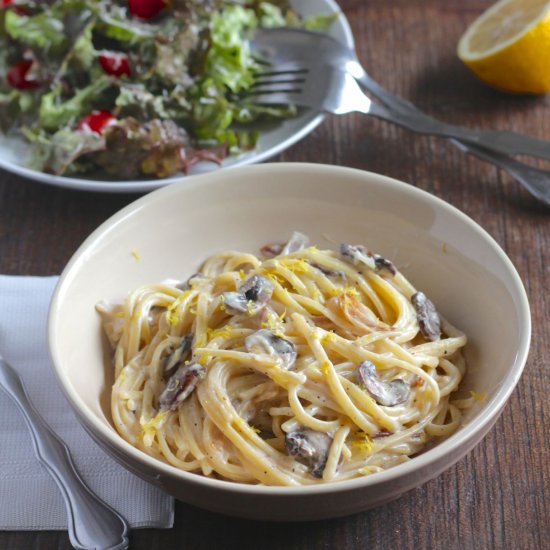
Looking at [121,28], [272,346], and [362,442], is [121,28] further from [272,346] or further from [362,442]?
[362,442]

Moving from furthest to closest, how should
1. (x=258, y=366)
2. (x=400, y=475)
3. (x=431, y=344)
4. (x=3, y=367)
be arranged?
(x=3, y=367) → (x=431, y=344) → (x=258, y=366) → (x=400, y=475)

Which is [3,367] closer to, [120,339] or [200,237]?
[120,339]

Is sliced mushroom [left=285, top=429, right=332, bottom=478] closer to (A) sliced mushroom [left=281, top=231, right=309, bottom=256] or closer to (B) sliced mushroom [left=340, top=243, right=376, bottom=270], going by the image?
(B) sliced mushroom [left=340, top=243, right=376, bottom=270]

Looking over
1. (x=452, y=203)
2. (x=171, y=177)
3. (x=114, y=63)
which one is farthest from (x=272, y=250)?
(x=114, y=63)

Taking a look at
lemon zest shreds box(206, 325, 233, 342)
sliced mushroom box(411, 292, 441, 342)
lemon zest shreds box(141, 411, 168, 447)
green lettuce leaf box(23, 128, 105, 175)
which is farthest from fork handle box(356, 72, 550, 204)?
lemon zest shreds box(141, 411, 168, 447)

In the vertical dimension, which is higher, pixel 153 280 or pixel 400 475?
pixel 400 475

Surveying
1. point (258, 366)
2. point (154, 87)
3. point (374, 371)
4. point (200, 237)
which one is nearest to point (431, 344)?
point (374, 371)
